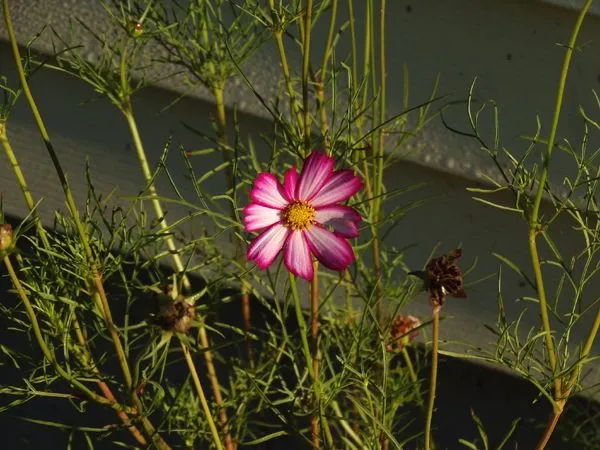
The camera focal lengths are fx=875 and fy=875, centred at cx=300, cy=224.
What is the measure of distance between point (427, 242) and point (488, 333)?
0.45 ft

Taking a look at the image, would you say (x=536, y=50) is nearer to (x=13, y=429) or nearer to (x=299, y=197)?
(x=299, y=197)

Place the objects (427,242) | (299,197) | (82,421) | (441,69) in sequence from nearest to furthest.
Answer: (299,197), (441,69), (427,242), (82,421)

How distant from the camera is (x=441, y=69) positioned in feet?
3.31

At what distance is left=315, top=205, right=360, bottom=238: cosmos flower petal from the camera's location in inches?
25.3

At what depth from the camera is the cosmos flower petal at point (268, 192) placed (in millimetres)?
650

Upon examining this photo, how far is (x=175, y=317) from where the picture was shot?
658 millimetres

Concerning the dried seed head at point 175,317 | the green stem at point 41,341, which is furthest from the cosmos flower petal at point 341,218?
the green stem at point 41,341

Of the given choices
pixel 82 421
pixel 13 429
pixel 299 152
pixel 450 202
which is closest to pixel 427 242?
pixel 450 202

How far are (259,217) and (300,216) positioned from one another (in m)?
0.03

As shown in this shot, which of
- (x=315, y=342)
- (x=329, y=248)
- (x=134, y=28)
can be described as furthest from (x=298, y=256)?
(x=134, y=28)

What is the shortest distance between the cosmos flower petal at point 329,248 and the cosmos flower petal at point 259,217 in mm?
31

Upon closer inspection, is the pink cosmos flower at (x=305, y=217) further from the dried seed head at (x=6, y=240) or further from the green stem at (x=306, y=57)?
the dried seed head at (x=6, y=240)

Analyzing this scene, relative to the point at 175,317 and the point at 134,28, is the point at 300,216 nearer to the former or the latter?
the point at 175,317

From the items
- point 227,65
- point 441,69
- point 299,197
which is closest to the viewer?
point 299,197
